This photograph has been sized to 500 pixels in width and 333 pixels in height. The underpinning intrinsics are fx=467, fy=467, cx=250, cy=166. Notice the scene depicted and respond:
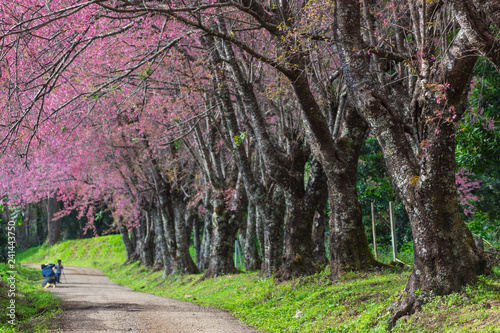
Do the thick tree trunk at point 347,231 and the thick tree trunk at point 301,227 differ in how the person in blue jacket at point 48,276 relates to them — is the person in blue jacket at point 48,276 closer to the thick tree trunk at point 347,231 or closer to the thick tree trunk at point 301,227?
the thick tree trunk at point 301,227

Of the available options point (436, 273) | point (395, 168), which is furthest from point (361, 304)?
point (395, 168)

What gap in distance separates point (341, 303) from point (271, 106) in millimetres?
7599

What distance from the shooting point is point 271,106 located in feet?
47.5

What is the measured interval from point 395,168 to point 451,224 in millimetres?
1116

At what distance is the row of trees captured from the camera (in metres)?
6.55

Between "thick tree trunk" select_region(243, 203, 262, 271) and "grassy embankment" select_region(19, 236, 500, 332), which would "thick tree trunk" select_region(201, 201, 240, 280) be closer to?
"grassy embankment" select_region(19, 236, 500, 332)

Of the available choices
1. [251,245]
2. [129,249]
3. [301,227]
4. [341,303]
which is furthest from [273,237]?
[129,249]

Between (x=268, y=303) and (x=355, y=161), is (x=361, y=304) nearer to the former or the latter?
(x=268, y=303)

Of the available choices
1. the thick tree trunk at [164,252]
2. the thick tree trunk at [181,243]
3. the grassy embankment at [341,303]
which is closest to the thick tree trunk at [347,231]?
the grassy embankment at [341,303]

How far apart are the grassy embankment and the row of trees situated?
35cm

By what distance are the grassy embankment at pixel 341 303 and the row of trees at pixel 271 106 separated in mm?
345

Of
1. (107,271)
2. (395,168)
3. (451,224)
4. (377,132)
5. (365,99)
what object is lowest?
(107,271)

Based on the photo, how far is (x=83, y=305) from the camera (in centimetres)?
1188

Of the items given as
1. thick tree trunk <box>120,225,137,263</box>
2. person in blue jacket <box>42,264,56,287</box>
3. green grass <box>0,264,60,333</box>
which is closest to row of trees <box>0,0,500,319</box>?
green grass <box>0,264,60,333</box>
